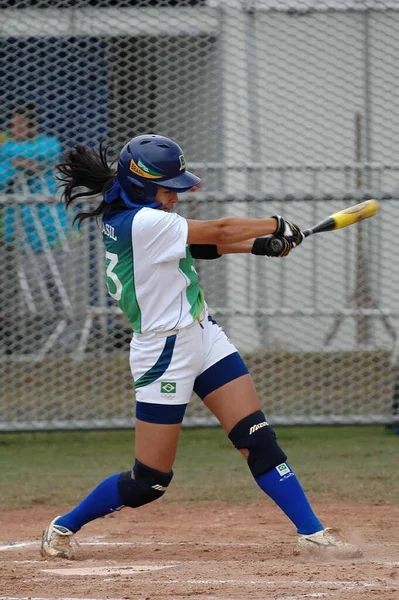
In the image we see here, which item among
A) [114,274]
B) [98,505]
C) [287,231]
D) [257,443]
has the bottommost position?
[98,505]

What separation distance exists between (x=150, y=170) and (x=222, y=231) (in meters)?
0.41

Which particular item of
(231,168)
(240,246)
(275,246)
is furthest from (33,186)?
(275,246)

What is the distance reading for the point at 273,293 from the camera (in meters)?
9.36

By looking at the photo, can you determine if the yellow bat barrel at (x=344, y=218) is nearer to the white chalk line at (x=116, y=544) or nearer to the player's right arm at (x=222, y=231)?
the player's right arm at (x=222, y=231)

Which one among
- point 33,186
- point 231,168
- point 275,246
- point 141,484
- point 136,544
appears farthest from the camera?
point 33,186

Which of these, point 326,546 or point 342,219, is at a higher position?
point 342,219

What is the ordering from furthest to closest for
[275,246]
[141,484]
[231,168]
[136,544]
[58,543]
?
[231,168], [136,544], [58,543], [141,484], [275,246]

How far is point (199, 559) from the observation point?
15.6ft

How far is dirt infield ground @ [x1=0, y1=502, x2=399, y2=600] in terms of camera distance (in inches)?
157

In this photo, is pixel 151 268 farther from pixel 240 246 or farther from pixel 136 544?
pixel 136 544

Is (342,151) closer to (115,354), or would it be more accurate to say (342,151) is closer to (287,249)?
(115,354)

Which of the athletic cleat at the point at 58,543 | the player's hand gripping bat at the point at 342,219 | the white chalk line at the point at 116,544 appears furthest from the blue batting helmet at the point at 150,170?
the white chalk line at the point at 116,544

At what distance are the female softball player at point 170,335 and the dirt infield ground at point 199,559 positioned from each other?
22cm

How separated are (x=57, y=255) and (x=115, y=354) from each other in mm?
1418
